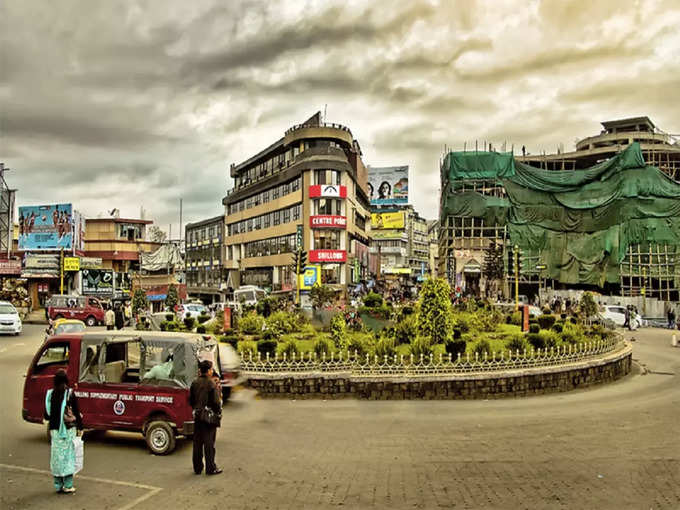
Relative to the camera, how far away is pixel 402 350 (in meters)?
16.9

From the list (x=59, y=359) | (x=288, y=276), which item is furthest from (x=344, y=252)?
(x=59, y=359)

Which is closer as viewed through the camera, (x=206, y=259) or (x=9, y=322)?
(x=9, y=322)

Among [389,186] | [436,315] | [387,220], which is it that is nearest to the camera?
[436,315]

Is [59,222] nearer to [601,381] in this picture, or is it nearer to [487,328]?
[487,328]

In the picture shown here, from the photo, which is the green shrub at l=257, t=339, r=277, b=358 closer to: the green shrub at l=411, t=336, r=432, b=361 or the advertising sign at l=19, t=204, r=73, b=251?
the green shrub at l=411, t=336, r=432, b=361

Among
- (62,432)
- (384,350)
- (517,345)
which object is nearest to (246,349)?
(384,350)

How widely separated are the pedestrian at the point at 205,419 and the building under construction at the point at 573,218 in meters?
42.1

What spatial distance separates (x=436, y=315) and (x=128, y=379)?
11131mm

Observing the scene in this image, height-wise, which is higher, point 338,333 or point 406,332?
point 338,333

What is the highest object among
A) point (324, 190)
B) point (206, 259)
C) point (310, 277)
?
point (324, 190)

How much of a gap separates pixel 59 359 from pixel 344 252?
44778mm

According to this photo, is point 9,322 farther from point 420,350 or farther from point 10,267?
point 10,267

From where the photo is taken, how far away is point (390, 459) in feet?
30.6

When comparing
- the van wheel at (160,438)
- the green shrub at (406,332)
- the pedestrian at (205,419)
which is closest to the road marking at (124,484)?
the pedestrian at (205,419)
